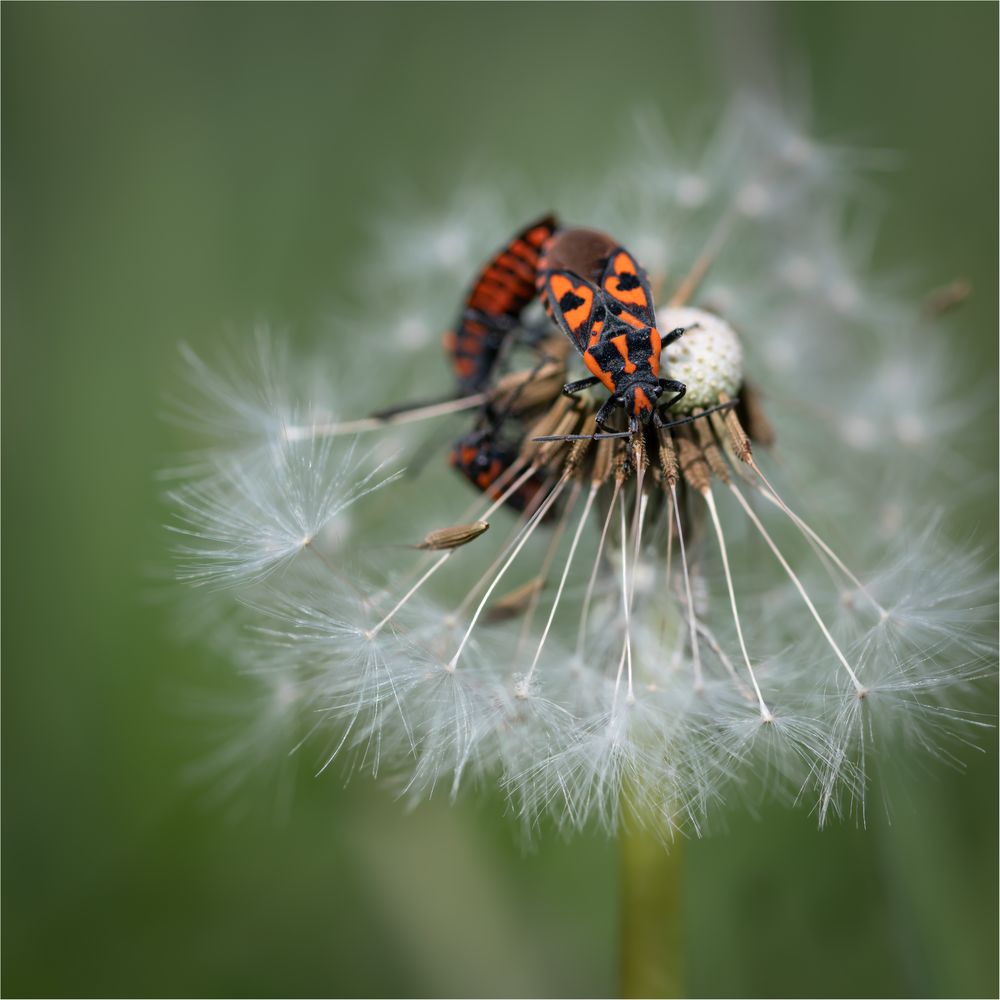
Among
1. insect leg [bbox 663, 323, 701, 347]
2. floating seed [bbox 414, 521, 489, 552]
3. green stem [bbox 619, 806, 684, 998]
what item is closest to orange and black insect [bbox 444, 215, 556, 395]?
insect leg [bbox 663, 323, 701, 347]

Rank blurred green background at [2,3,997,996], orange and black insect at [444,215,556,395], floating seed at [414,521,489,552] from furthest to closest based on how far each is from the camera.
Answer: blurred green background at [2,3,997,996] → orange and black insect at [444,215,556,395] → floating seed at [414,521,489,552]

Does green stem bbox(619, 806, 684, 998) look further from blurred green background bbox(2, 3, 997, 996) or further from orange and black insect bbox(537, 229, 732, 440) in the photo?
orange and black insect bbox(537, 229, 732, 440)

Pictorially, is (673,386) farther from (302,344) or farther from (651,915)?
(302,344)

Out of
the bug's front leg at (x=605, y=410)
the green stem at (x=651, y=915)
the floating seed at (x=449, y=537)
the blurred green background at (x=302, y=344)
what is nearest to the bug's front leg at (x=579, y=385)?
the bug's front leg at (x=605, y=410)

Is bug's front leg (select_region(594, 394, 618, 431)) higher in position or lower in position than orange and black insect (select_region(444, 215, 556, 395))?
lower

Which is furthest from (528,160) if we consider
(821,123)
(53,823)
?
(53,823)

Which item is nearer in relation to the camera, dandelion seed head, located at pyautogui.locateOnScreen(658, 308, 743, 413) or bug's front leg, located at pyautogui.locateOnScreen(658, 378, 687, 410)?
bug's front leg, located at pyautogui.locateOnScreen(658, 378, 687, 410)

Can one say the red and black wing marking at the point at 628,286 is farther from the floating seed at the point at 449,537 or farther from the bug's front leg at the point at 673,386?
the floating seed at the point at 449,537
